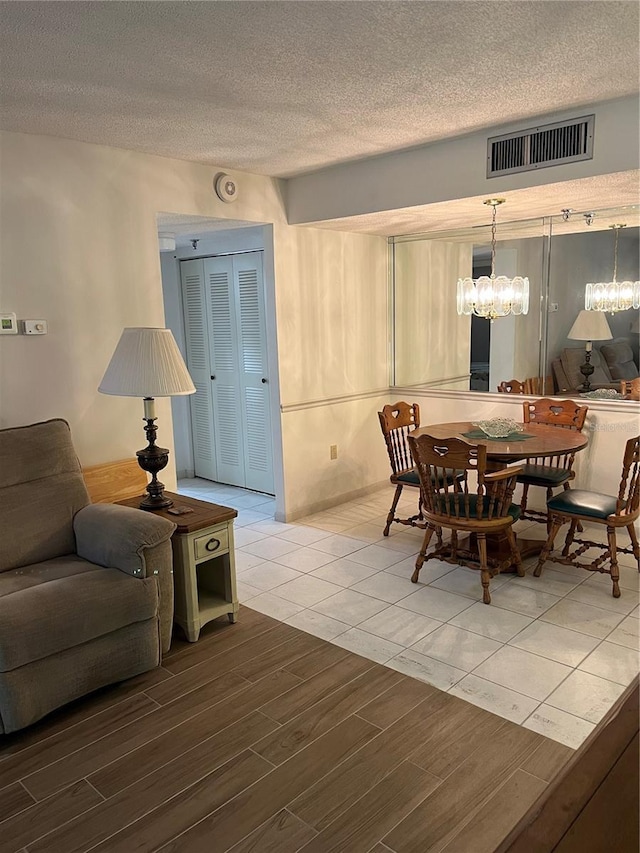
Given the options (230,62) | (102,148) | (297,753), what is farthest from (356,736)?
(102,148)

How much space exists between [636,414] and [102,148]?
3.60 meters

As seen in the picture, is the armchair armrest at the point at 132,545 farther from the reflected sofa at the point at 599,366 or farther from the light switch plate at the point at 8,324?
the reflected sofa at the point at 599,366

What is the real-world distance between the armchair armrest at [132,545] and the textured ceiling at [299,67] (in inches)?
69.9

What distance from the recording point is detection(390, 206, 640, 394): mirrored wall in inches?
164

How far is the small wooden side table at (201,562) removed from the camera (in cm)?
288

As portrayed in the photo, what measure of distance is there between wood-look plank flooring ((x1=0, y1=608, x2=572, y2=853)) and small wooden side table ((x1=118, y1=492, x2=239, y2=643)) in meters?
0.28

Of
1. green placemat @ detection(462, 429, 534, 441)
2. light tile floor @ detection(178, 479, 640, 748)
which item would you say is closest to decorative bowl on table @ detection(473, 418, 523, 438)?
green placemat @ detection(462, 429, 534, 441)

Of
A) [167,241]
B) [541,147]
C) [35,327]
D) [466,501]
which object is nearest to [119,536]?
[35,327]

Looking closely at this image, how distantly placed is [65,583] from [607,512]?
265 cm

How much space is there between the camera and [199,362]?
5664 mm

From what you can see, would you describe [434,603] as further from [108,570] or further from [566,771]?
[566,771]

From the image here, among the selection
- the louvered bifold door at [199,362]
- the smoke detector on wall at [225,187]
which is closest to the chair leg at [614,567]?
the smoke detector on wall at [225,187]

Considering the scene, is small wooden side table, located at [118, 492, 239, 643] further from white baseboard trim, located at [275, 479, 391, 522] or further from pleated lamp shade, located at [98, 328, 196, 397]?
white baseboard trim, located at [275, 479, 391, 522]

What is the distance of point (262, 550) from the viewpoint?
410cm
